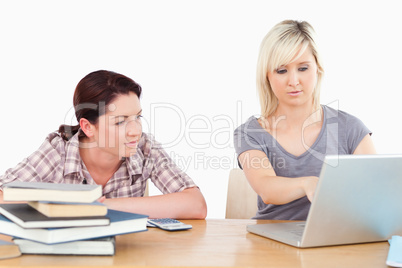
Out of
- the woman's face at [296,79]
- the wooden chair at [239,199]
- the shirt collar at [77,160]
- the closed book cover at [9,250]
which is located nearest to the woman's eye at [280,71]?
the woman's face at [296,79]

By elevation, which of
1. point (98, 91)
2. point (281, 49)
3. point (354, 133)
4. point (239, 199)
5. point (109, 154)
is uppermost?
point (281, 49)

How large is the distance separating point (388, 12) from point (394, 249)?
2972 mm

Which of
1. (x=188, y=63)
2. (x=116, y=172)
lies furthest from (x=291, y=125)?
(x=188, y=63)

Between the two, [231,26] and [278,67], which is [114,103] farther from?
[231,26]

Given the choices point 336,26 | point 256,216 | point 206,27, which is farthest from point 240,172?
point 336,26

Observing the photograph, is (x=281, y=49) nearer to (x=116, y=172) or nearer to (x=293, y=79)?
(x=293, y=79)

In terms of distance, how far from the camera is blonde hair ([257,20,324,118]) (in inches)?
74.2

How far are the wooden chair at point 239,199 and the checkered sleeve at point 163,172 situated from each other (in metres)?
0.39

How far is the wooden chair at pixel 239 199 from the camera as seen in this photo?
2.25 m

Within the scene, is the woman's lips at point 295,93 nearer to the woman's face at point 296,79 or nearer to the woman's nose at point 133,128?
the woman's face at point 296,79

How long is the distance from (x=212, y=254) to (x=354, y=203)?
0.40 m

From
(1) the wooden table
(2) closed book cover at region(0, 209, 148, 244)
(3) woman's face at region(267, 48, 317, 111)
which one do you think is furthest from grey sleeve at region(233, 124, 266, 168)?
(2) closed book cover at region(0, 209, 148, 244)

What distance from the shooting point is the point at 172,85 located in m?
3.56

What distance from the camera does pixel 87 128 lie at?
196 cm
